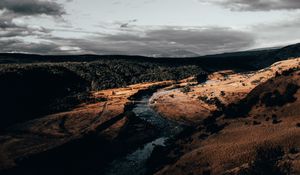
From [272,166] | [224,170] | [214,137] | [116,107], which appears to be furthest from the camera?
[116,107]

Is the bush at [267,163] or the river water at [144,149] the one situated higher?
the bush at [267,163]

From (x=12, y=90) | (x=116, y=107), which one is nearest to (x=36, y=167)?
(x=116, y=107)

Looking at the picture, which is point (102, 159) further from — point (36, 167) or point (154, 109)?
point (154, 109)

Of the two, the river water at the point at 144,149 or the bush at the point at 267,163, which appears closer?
the bush at the point at 267,163

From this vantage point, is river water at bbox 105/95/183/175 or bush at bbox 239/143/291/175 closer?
bush at bbox 239/143/291/175

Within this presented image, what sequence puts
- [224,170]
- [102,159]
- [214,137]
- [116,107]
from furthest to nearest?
[116,107] → [102,159] → [214,137] → [224,170]

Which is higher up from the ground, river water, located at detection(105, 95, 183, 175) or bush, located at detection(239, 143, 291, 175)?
bush, located at detection(239, 143, 291, 175)

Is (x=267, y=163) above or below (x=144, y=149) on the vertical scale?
above

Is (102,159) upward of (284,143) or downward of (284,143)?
downward

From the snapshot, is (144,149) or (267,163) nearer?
(267,163)

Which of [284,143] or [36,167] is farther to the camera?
[36,167]

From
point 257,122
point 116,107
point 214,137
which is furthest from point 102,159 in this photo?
point 116,107
